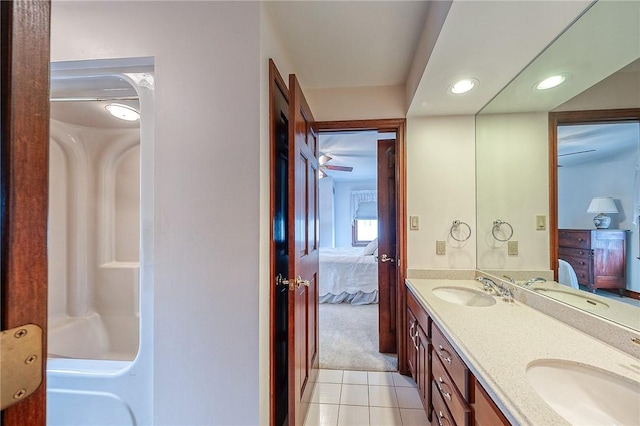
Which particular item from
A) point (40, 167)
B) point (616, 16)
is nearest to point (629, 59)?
point (616, 16)

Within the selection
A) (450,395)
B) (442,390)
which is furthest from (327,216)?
(450,395)

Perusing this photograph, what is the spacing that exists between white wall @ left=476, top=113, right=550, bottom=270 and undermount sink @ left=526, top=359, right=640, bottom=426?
31.4 inches

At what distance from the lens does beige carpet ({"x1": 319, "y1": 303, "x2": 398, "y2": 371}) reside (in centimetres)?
246

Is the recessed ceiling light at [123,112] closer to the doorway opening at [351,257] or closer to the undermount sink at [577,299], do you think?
the doorway opening at [351,257]

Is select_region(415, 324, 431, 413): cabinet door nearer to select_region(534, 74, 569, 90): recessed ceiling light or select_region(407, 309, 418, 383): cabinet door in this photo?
select_region(407, 309, 418, 383): cabinet door

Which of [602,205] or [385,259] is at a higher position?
[602,205]

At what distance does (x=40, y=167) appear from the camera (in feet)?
1.25

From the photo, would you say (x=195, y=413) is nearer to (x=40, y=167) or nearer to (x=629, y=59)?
(x=40, y=167)

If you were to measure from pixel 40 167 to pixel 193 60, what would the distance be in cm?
112

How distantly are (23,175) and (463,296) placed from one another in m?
2.17

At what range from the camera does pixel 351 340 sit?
2930 millimetres

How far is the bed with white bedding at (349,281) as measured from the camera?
4.16 meters

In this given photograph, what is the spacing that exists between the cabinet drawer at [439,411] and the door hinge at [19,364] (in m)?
1.42

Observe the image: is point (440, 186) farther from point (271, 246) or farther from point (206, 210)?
point (206, 210)
